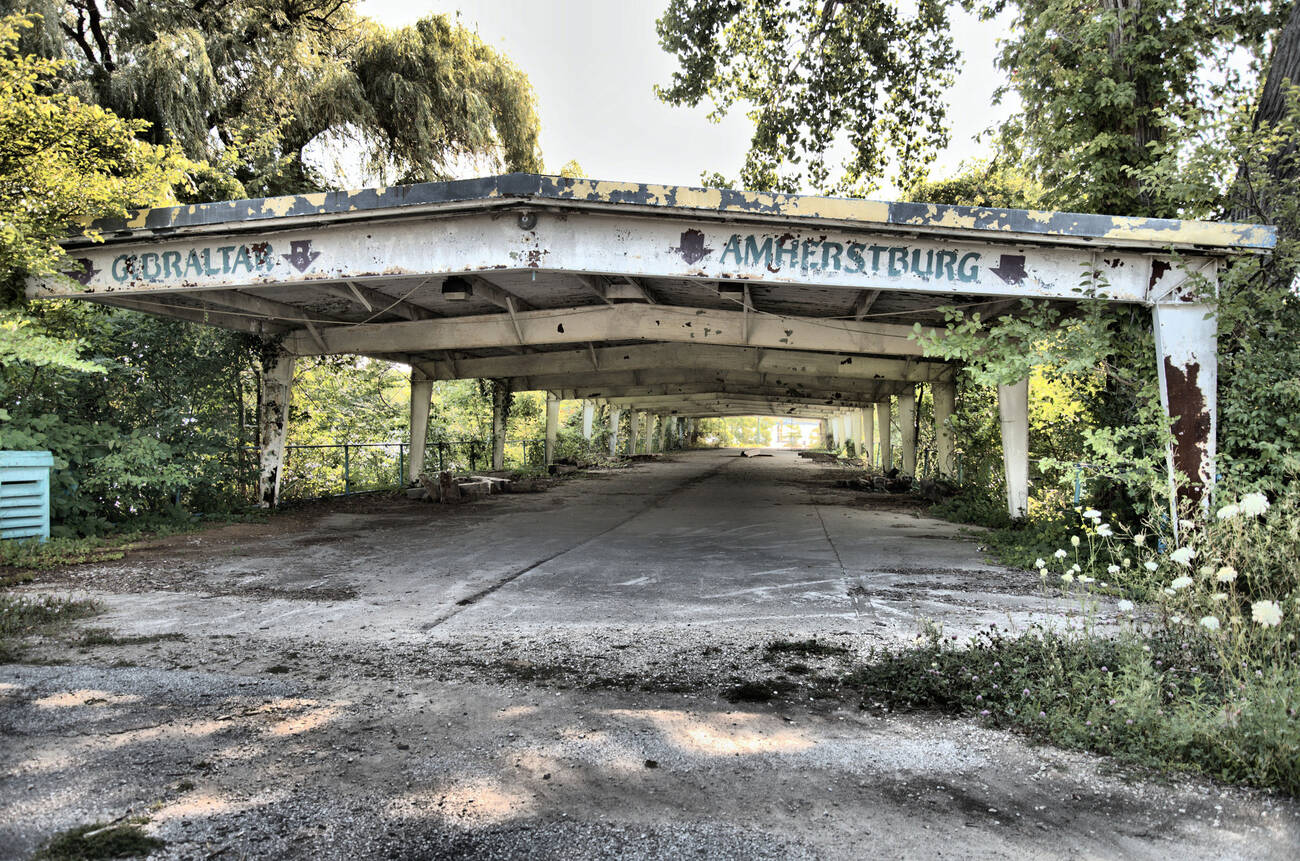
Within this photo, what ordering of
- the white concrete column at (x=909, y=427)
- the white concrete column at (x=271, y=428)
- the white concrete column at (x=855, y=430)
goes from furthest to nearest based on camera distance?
1. the white concrete column at (x=855, y=430)
2. the white concrete column at (x=909, y=427)
3. the white concrete column at (x=271, y=428)

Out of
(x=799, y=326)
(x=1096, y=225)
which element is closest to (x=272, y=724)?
(x=1096, y=225)

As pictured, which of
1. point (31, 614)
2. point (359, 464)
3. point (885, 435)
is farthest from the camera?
point (885, 435)

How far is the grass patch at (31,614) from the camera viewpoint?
5.20m

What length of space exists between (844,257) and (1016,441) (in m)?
6.25

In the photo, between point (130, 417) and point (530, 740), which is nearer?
point (530, 740)

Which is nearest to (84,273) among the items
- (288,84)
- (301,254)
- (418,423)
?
(301,254)

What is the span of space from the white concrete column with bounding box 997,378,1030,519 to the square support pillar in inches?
180

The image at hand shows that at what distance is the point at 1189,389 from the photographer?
24.0ft

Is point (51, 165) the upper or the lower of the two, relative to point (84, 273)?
upper

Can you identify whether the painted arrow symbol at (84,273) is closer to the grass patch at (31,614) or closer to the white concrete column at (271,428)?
the grass patch at (31,614)

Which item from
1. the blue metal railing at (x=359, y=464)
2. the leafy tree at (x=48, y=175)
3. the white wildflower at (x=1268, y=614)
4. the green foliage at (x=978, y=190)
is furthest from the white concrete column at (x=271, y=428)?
the green foliage at (x=978, y=190)

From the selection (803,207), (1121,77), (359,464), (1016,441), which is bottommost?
(359,464)

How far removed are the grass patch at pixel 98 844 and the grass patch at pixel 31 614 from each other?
9.76 ft

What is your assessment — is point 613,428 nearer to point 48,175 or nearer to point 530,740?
point 48,175
